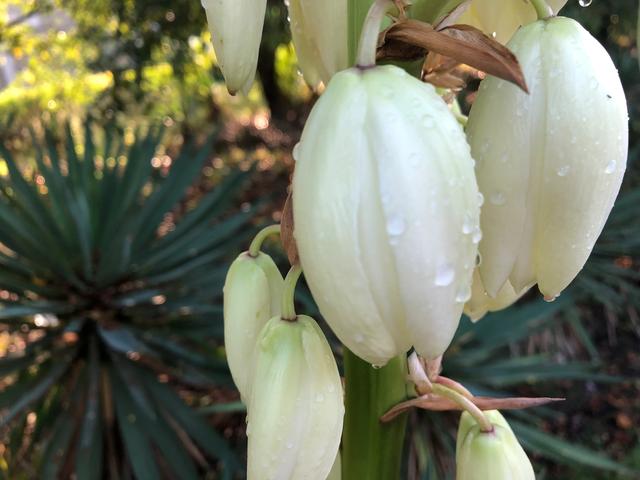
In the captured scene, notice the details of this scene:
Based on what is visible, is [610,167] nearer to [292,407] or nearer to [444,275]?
[444,275]

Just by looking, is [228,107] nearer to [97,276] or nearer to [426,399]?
[97,276]

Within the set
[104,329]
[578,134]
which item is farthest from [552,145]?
[104,329]

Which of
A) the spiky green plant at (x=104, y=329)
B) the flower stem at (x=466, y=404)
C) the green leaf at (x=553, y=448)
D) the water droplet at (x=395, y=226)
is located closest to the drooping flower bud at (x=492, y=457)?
the flower stem at (x=466, y=404)

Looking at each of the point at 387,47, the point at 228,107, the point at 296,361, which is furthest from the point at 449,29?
the point at 228,107

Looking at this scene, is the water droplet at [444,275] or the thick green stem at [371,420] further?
the thick green stem at [371,420]

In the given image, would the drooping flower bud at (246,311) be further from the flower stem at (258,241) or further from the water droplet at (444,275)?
the water droplet at (444,275)

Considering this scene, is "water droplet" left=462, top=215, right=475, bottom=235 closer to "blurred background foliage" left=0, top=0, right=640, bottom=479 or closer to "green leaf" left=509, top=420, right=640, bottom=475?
"blurred background foliage" left=0, top=0, right=640, bottom=479

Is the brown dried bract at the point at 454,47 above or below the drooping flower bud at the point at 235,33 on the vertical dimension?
below
